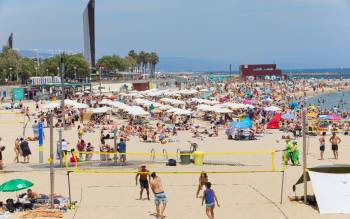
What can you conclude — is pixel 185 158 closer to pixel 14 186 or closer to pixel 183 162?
pixel 183 162

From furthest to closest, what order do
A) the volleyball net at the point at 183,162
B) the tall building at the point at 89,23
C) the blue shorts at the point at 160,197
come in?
the tall building at the point at 89,23 < the volleyball net at the point at 183,162 < the blue shorts at the point at 160,197

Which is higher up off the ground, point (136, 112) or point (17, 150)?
point (136, 112)

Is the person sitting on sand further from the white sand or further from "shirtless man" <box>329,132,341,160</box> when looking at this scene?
"shirtless man" <box>329,132,341,160</box>

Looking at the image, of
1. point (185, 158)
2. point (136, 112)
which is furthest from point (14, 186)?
point (136, 112)

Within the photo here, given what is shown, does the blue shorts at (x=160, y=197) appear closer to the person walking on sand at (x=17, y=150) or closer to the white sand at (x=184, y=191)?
the white sand at (x=184, y=191)

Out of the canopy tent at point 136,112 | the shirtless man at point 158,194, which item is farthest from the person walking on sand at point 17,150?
the canopy tent at point 136,112

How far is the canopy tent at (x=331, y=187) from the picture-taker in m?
11.8

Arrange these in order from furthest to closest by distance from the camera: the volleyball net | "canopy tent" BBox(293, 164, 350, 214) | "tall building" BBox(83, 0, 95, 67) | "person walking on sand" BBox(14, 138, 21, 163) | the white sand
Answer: "tall building" BBox(83, 0, 95, 67) → "person walking on sand" BBox(14, 138, 21, 163) → the volleyball net → the white sand → "canopy tent" BBox(293, 164, 350, 214)

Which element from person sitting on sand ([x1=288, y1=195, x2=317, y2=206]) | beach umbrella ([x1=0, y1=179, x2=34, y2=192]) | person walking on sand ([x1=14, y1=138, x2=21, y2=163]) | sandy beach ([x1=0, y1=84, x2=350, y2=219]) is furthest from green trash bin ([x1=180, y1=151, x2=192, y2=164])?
beach umbrella ([x1=0, y1=179, x2=34, y2=192])

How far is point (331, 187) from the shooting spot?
1208 cm

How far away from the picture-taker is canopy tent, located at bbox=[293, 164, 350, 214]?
11.8 meters

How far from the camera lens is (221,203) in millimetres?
12984

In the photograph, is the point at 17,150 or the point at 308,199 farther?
the point at 17,150

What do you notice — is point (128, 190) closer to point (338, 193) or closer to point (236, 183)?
point (236, 183)
